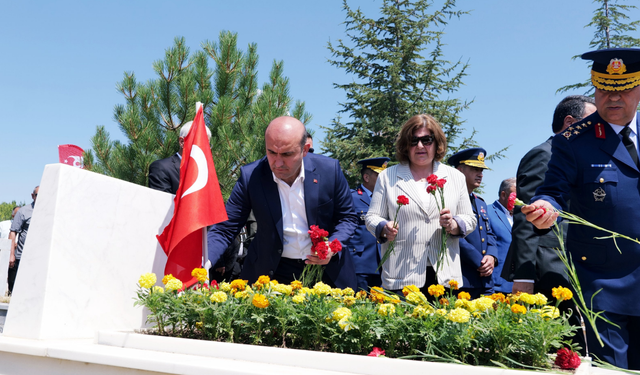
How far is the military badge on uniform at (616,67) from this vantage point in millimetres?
2563

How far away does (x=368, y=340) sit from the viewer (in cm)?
217

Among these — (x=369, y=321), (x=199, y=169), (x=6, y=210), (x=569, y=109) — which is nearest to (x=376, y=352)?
(x=369, y=321)

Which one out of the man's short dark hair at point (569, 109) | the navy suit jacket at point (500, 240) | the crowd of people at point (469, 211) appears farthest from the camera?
the navy suit jacket at point (500, 240)

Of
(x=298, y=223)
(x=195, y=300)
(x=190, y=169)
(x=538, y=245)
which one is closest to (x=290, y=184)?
(x=298, y=223)

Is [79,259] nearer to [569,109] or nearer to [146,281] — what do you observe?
[146,281]

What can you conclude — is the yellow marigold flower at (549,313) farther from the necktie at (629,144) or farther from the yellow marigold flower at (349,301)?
the necktie at (629,144)

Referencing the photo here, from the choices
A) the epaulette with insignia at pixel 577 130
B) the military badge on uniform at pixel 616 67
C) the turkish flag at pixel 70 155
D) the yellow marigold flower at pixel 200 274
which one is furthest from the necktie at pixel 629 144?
the turkish flag at pixel 70 155

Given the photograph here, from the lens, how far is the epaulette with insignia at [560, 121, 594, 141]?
2.78 m

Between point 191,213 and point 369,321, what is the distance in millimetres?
1566

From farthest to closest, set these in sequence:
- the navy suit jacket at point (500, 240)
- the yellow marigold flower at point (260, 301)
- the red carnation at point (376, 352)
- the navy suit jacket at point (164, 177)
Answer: the navy suit jacket at point (500, 240), the navy suit jacket at point (164, 177), the yellow marigold flower at point (260, 301), the red carnation at point (376, 352)

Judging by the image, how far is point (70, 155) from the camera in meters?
8.07

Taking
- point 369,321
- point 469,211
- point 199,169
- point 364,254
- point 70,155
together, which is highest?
point 70,155

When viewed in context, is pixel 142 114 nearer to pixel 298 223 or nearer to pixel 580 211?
pixel 298 223

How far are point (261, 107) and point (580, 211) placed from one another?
8.07 meters
